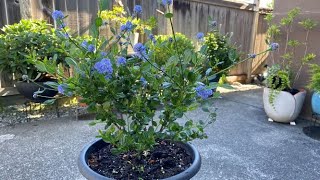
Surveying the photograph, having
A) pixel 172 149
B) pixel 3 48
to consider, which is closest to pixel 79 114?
pixel 3 48

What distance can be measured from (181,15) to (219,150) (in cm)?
266

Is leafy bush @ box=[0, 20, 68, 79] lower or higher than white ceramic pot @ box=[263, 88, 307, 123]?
higher

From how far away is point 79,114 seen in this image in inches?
123

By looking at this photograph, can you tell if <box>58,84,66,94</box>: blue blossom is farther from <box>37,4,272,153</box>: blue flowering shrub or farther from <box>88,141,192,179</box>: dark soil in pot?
<box>88,141,192,179</box>: dark soil in pot

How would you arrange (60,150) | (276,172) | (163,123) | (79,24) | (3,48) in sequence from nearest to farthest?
1. (163,123)
2. (276,172)
3. (60,150)
4. (3,48)
5. (79,24)

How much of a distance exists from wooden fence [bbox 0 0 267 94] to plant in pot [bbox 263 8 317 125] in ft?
3.51

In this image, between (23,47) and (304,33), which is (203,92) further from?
(304,33)

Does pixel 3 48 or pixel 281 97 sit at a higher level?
pixel 3 48

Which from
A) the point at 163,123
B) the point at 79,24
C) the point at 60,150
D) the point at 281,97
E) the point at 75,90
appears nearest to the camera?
the point at 75,90

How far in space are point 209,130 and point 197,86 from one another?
78.6 inches

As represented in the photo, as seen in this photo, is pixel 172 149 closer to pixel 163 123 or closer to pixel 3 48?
pixel 163 123

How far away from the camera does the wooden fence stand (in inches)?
124

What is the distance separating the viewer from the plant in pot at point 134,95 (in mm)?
992

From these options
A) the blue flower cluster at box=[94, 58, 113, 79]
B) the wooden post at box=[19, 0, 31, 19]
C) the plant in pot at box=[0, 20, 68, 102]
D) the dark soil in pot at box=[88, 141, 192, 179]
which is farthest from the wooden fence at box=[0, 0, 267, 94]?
the blue flower cluster at box=[94, 58, 113, 79]
